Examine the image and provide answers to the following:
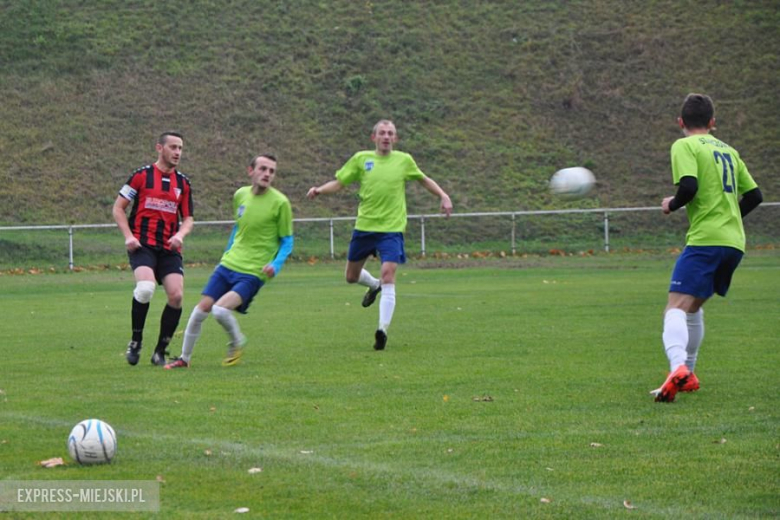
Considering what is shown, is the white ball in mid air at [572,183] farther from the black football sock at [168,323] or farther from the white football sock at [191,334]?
the black football sock at [168,323]

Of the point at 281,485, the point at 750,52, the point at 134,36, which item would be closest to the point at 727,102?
the point at 750,52

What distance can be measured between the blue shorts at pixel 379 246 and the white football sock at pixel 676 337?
184 inches

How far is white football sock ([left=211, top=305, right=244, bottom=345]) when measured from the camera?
10.8m

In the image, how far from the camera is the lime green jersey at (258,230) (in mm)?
10984

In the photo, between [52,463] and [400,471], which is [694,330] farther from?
[52,463]

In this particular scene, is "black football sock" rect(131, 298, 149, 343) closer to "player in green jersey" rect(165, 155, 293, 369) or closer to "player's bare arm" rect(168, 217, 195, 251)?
"player in green jersey" rect(165, 155, 293, 369)

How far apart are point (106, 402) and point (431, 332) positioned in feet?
19.7

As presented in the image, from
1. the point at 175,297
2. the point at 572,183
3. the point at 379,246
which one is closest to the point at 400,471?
the point at 175,297

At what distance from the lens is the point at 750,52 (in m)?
47.2

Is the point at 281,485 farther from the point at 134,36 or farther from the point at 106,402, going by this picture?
the point at 134,36

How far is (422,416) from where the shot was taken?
7828 mm

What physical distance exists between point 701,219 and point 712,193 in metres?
0.20

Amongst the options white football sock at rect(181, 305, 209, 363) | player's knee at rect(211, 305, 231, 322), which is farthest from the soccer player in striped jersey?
player's knee at rect(211, 305, 231, 322)

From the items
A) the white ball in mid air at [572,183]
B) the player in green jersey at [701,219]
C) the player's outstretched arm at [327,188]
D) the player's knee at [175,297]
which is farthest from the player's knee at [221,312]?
the player in green jersey at [701,219]
